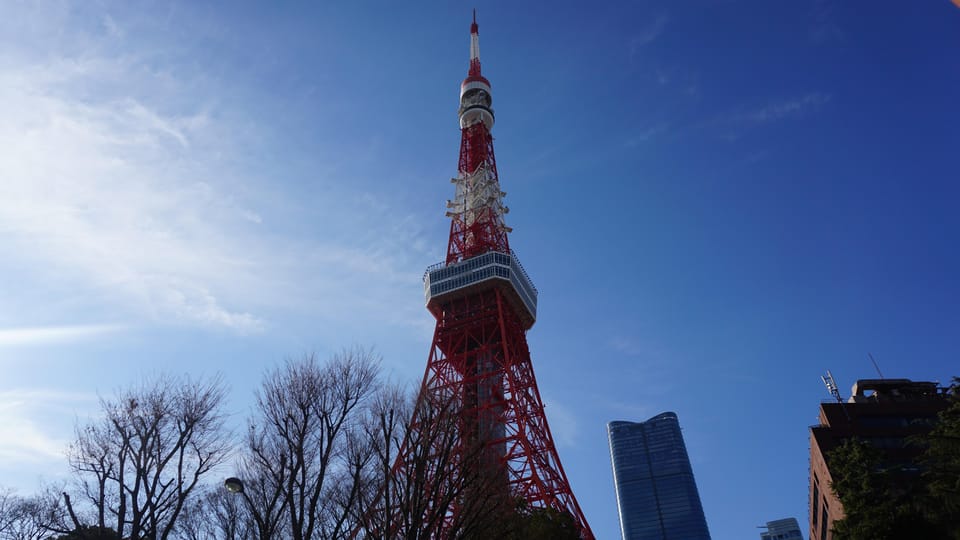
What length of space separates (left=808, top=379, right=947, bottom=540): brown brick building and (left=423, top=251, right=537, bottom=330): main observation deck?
18.0m

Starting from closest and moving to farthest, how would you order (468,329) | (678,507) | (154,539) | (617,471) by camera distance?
(154,539) → (468,329) → (678,507) → (617,471)

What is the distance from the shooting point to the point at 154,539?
469 inches

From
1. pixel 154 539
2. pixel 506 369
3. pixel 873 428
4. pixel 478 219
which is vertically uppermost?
pixel 478 219

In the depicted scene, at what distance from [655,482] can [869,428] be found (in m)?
110

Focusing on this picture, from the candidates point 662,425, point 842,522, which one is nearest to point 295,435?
point 842,522

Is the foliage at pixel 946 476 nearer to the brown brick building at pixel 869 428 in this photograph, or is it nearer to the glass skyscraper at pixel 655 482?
the brown brick building at pixel 869 428

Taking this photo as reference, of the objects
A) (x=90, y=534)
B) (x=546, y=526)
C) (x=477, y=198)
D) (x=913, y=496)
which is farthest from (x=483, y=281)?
(x=90, y=534)

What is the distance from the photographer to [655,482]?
5359 inches

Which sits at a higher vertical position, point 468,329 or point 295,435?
point 468,329

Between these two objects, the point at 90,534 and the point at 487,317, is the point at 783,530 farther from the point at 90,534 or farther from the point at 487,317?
the point at 90,534

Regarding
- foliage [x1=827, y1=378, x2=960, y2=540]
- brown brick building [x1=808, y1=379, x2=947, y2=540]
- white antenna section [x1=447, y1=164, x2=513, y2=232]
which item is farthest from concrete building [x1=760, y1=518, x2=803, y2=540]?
foliage [x1=827, y1=378, x2=960, y2=540]

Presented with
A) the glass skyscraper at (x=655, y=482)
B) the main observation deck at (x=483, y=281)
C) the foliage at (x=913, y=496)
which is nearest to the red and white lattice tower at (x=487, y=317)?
the main observation deck at (x=483, y=281)

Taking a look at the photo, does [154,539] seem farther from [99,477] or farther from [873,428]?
[873,428]

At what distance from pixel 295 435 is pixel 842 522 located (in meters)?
18.7
